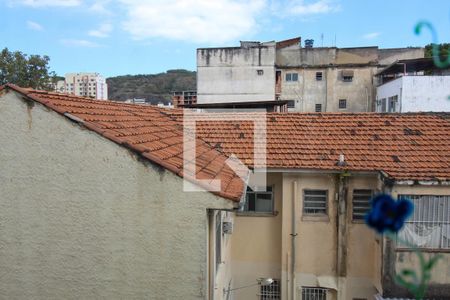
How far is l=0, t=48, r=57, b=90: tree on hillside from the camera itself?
98.2 feet

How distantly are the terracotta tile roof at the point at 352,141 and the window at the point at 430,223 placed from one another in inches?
23.7

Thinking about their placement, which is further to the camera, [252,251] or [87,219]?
[252,251]

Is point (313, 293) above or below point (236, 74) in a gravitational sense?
below

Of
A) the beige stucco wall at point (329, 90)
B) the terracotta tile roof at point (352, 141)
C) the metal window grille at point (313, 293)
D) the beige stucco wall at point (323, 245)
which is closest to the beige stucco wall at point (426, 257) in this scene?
the terracotta tile roof at point (352, 141)

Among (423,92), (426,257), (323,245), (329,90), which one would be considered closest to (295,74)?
(329,90)

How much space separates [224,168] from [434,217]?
18.1 feet

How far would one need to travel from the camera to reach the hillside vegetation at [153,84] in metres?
68.4

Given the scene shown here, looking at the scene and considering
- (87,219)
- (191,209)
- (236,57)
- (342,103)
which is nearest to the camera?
(191,209)

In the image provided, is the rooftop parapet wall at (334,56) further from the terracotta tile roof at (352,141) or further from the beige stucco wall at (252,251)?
the beige stucco wall at (252,251)

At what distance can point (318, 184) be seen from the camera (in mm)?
10836

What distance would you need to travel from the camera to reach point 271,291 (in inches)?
446

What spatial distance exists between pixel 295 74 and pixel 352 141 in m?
28.9

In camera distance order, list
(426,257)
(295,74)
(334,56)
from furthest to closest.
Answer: (295,74) < (334,56) < (426,257)

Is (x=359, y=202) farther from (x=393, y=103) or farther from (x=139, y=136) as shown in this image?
(x=393, y=103)
